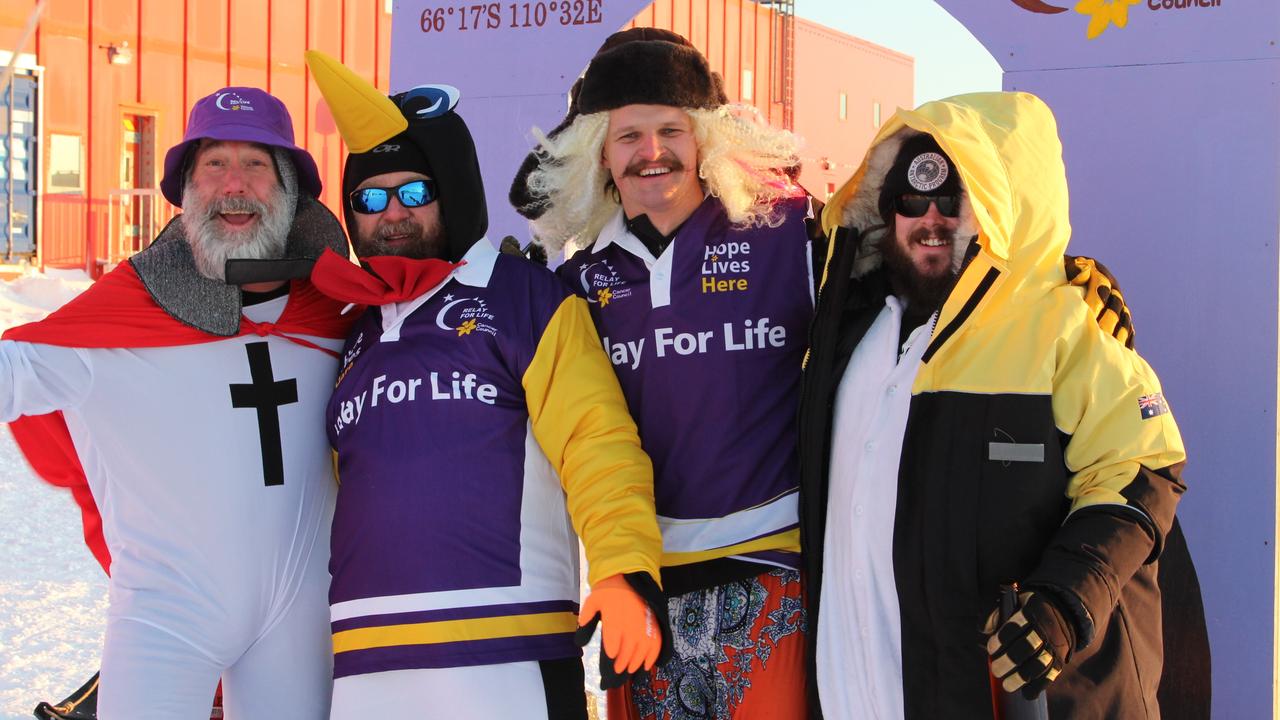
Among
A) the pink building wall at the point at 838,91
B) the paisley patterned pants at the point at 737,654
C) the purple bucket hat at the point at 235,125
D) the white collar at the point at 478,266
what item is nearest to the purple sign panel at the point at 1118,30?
the white collar at the point at 478,266


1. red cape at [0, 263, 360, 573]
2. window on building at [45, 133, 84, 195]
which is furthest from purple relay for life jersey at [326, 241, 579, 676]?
window on building at [45, 133, 84, 195]

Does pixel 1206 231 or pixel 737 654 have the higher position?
Answer: pixel 1206 231

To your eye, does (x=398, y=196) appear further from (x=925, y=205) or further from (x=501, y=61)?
(x=501, y=61)

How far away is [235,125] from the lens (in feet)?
7.90

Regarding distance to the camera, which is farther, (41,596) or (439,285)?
(41,596)

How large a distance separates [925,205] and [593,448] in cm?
76

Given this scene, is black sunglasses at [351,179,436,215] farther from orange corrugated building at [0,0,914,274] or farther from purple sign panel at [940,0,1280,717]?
orange corrugated building at [0,0,914,274]

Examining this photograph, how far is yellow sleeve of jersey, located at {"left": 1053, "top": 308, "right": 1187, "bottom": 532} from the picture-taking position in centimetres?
188

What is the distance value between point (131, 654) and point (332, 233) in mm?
977

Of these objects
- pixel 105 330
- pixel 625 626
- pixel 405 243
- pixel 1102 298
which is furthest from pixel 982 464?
pixel 105 330

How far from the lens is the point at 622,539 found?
202cm

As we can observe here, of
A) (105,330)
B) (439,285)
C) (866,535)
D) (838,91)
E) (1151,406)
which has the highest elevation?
(838,91)

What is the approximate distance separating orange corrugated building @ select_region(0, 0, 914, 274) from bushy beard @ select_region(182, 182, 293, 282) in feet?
24.3

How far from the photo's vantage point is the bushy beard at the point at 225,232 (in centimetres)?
235
